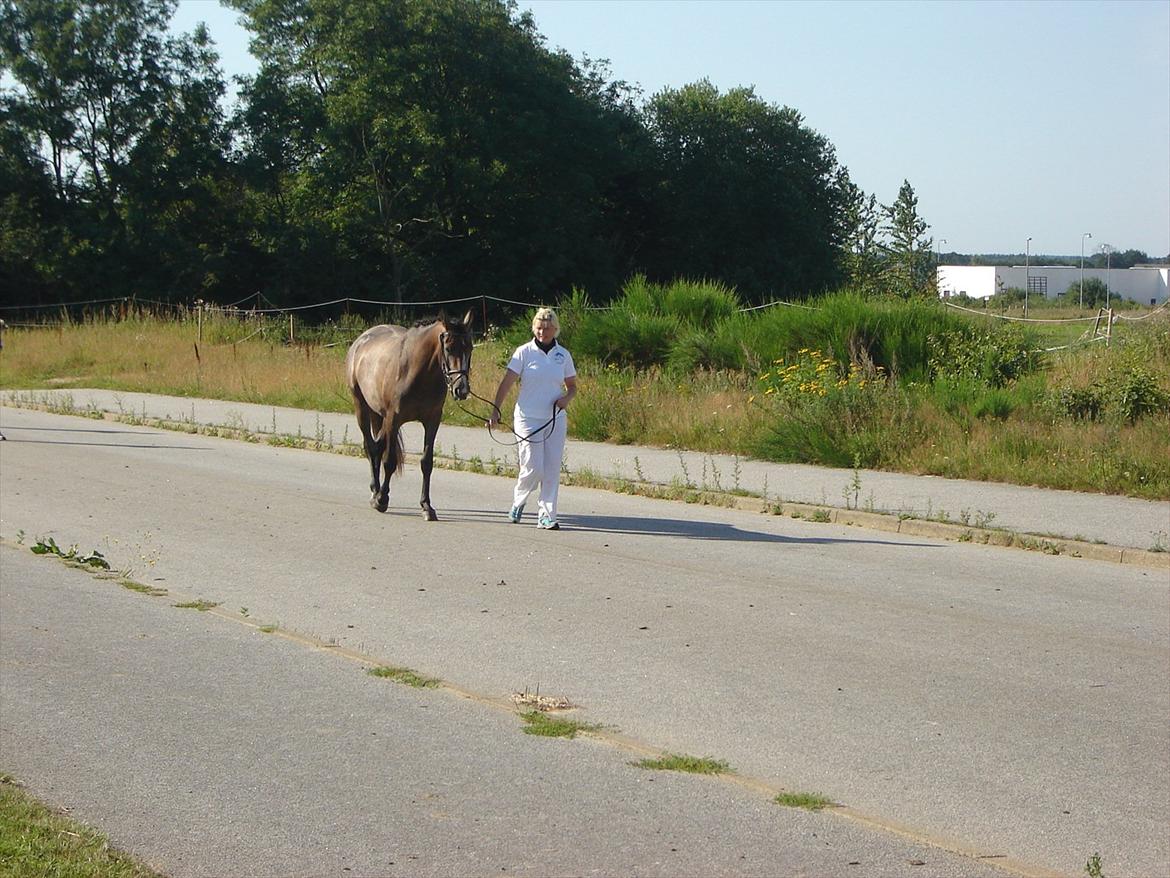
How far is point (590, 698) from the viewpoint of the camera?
6.97 meters

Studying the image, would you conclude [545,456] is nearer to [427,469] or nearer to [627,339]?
[427,469]

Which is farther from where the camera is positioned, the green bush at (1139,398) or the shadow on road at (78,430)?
the shadow on road at (78,430)

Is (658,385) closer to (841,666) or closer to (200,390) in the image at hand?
(200,390)

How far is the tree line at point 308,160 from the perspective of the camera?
57000mm

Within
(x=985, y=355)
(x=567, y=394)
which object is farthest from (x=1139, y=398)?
(x=567, y=394)

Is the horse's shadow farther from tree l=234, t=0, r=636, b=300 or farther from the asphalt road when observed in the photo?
tree l=234, t=0, r=636, b=300

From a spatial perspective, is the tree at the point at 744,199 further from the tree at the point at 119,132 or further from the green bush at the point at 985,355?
the green bush at the point at 985,355

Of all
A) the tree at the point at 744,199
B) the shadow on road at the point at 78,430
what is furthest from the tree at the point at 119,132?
the shadow on road at the point at 78,430

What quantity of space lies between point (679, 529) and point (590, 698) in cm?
589

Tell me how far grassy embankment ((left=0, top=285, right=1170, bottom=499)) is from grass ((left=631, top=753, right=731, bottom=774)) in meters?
9.63

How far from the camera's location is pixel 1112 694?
7.16m

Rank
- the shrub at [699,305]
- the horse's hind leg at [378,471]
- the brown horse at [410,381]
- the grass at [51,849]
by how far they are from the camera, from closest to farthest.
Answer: the grass at [51,849], the brown horse at [410,381], the horse's hind leg at [378,471], the shrub at [699,305]

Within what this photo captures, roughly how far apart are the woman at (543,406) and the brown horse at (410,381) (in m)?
0.55

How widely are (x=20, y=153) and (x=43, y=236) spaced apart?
4556 mm
